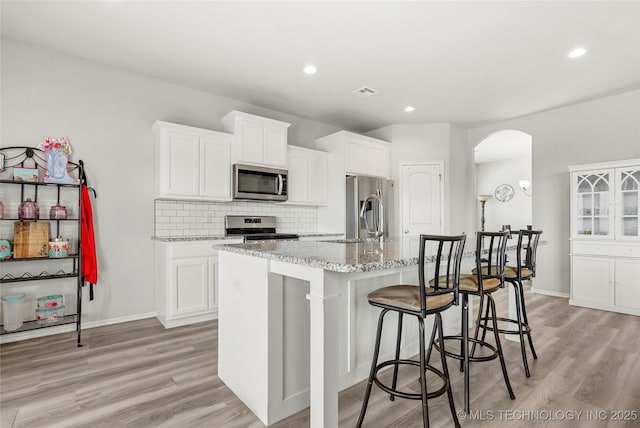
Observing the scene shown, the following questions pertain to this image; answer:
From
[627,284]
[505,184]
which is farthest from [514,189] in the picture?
[627,284]

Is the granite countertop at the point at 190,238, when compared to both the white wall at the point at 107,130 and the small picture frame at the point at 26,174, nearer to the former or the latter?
the white wall at the point at 107,130

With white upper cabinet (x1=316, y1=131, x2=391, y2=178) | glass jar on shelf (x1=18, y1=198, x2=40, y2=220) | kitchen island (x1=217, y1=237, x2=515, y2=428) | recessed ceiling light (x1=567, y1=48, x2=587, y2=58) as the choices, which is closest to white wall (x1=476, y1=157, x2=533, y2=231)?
white upper cabinet (x1=316, y1=131, x2=391, y2=178)

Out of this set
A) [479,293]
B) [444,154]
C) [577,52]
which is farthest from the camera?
[444,154]

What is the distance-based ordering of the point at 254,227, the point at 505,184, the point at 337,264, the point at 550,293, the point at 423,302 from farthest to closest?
the point at 505,184
the point at 550,293
the point at 254,227
the point at 423,302
the point at 337,264

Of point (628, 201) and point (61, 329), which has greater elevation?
point (628, 201)

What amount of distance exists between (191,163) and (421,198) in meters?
3.61

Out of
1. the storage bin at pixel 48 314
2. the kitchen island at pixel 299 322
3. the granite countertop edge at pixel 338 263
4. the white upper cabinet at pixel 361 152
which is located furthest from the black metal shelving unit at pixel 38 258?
the white upper cabinet at pixel 361 152

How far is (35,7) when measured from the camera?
255 cm

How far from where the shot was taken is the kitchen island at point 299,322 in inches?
54.6

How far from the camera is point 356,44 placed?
3031 mm

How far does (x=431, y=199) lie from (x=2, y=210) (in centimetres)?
525

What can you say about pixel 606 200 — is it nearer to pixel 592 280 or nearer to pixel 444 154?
pixel 592 280

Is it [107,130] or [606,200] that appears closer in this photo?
[107,130]

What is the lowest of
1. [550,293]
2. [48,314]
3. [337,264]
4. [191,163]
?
[550,293]
